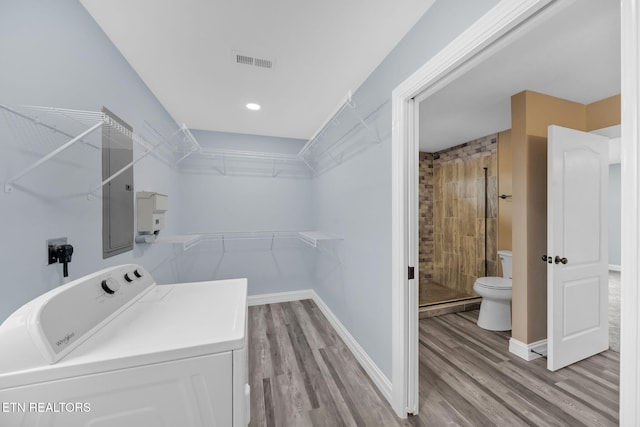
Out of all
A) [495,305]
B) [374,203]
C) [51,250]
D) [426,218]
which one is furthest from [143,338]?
[426,218]

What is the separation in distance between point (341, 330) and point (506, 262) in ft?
7.19

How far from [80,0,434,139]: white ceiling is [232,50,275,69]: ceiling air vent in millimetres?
30

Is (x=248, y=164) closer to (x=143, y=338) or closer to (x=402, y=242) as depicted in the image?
(x=402, y=242)

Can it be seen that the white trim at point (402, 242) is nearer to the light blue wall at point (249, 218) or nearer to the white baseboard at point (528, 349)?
the white baseboard at point (528, 349)

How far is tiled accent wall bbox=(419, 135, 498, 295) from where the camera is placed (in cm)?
340

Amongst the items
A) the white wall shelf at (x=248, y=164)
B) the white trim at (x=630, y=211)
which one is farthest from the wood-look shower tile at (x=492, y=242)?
the white trim at (x=630, y=211)

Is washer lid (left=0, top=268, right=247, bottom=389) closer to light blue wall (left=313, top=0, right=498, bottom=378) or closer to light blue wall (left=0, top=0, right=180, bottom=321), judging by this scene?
light blue wall (left=0, top=0, right=180, bottom=321)

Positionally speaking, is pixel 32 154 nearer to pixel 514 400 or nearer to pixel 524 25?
pixel 524 25

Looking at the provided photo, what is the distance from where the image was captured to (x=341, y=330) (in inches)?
101

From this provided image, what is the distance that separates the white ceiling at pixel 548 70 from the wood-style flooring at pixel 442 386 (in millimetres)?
2305

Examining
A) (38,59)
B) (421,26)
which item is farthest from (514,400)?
(38,59)

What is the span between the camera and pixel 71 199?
1244 mm

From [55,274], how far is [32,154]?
0.54 metres

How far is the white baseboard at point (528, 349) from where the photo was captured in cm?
218
